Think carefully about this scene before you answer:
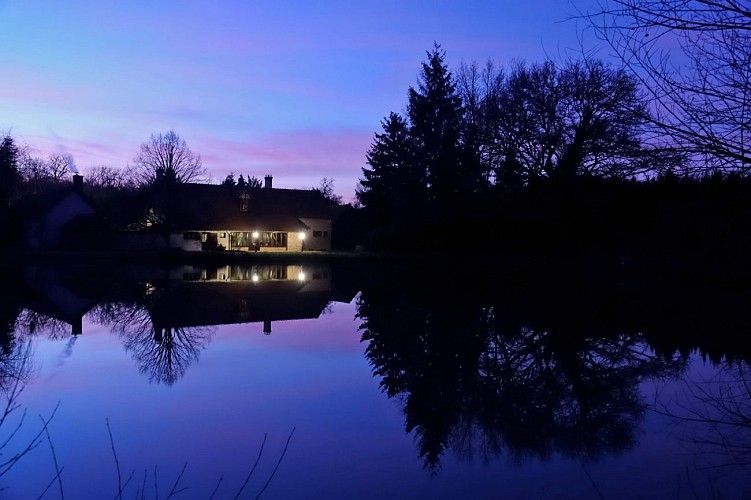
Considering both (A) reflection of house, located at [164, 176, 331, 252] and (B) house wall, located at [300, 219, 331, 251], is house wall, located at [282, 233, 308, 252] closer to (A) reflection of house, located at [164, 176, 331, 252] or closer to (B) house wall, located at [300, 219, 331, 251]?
(A) reflection of house, located at [164, 176, 331, 252]

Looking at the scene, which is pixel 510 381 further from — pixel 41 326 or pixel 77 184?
pixel 77 184

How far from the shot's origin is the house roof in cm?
4775

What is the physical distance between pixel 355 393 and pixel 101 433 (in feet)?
11.5

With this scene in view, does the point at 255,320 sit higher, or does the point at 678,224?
the point at 678,224

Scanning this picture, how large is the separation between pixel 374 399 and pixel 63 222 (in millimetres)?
42484

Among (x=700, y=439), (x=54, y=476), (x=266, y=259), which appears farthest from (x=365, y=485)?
(x=266, y=259)

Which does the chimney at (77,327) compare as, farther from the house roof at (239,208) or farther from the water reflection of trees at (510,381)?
the house roof at (239,208)

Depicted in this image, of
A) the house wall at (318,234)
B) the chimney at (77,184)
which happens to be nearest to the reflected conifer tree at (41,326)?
the chimney at (77,184)

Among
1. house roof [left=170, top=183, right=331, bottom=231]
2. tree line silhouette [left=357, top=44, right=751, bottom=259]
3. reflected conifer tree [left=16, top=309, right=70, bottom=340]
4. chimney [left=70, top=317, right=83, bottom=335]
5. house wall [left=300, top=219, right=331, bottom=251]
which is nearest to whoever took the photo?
tree line silhouette [left=357, top=44, right=751, bottom=259]

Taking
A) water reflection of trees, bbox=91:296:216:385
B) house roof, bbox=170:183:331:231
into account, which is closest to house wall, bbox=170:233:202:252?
house roof, bbox=170:183:331:231

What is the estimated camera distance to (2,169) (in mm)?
56219

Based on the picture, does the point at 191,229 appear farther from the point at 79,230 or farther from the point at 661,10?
the point at 661,10

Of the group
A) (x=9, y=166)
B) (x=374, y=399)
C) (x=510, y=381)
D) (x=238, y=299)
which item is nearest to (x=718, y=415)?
(x=510, y=381)

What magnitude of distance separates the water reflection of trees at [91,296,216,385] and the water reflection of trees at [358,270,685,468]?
3473 mm
